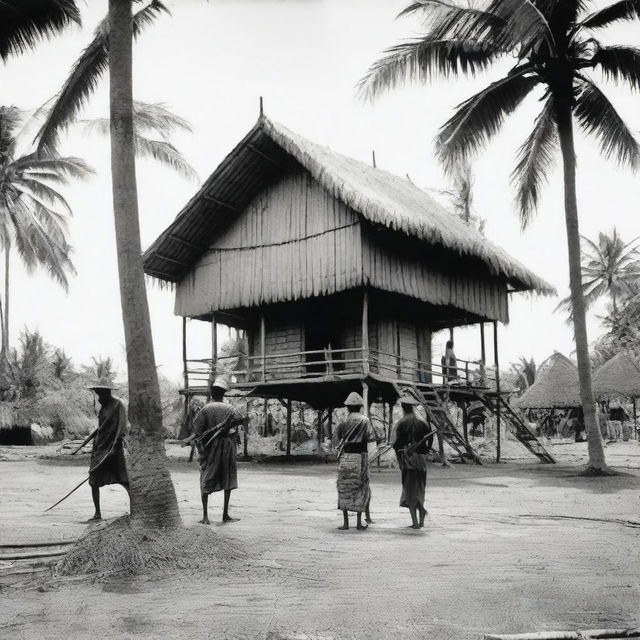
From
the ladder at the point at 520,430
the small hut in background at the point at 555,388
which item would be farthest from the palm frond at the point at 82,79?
the small hut in background at the point at 555,388

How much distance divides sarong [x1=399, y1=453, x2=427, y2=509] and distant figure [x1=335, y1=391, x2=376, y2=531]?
1.29 ft

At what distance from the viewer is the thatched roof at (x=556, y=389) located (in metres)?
30.2

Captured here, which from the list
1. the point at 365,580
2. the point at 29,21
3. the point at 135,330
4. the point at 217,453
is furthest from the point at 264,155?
the point at 365,580

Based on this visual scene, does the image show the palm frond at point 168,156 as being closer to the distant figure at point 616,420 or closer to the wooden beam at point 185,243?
the wooden beam at point 185,243

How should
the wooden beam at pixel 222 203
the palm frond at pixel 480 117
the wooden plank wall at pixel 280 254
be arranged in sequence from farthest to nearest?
1. the wooden beam at pixel 222 203
2. the wooden plank wall at pixel 280 254
3. the palm frond at pixel 480 117

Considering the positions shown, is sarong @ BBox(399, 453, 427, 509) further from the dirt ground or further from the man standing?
Result: the man standing

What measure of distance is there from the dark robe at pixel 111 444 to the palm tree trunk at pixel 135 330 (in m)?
1.93

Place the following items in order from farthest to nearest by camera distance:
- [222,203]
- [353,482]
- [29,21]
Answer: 1. [222,203]
2. [29,21]
3. [353,482]

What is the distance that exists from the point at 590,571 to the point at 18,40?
1146 centimetres

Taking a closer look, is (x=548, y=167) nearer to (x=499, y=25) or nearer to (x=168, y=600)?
(x=499, y=25)

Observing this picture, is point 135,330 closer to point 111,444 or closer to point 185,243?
point 111,444

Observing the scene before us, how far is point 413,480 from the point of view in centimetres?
809

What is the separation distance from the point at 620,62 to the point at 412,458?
973 cm

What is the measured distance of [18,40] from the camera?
12438 millimetres
